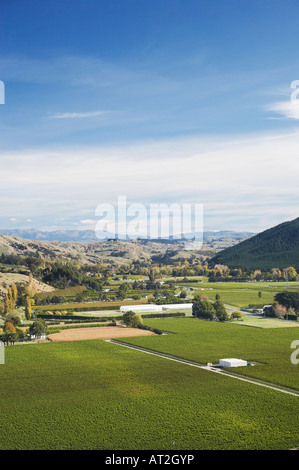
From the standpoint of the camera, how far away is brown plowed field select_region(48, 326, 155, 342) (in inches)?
3231

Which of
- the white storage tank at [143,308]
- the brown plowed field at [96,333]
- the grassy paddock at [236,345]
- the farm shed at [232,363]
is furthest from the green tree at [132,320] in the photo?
the farm shed at [232,363]

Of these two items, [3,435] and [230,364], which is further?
[230,364]

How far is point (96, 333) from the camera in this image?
86.6 m

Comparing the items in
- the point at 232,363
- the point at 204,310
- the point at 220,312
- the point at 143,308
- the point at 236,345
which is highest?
the point at 204,310

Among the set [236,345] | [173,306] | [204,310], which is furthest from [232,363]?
[173,306]

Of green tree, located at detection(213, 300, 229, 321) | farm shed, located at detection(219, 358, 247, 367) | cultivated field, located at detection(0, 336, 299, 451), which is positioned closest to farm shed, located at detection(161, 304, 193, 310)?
green tree, located at detection(213, 300, 229, 321)

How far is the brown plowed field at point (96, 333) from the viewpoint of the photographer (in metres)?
82.1

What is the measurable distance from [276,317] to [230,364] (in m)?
49.5

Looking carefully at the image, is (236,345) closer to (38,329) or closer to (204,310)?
(38,329)

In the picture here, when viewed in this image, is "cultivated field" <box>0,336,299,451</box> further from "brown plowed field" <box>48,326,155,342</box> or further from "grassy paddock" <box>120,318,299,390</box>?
"brown plowed field" <box>48,326,155,342</box>

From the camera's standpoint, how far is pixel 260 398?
140 ft

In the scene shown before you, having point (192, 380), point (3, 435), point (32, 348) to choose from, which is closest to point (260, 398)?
point (192, 380)

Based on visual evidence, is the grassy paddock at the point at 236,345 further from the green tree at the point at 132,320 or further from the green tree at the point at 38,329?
the green tree at the point at 38,329

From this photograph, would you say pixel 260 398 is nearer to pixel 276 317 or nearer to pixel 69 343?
pixel 69 343
